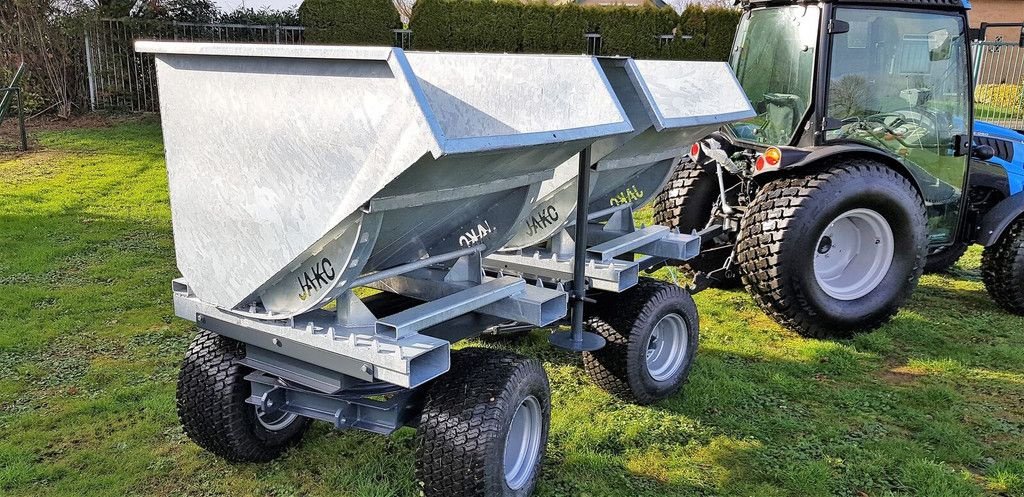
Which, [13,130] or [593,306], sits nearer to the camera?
[593,306]

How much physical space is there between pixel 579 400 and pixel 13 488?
2369 mm

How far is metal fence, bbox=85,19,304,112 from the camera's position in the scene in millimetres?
12312

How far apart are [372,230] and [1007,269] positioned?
15.2 ft

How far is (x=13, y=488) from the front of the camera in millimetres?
2910

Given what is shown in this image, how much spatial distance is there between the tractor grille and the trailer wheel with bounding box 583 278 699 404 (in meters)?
3.03

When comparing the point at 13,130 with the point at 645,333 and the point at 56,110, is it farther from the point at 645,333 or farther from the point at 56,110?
the point at 645,333

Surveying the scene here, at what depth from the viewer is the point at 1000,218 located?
508cm

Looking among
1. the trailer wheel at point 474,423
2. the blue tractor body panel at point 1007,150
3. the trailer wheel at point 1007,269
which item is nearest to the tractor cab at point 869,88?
the trailer wheel at point 1007,269

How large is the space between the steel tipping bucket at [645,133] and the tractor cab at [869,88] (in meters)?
0.79

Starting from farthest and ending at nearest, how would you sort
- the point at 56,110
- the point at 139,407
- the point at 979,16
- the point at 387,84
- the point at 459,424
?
the point at 979,16 < the point at 56,110 < the point at 139,407 < the point at 459,424 < the point at 387,84

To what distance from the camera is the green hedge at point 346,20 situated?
43.1ft

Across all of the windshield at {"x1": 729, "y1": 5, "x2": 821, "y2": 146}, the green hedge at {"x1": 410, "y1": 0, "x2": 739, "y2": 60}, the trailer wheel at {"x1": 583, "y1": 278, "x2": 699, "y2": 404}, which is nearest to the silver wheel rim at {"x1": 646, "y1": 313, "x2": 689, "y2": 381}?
the trailer wheel at {"x1": 583, "y1": 278, "x2": 699, "y2": 404}

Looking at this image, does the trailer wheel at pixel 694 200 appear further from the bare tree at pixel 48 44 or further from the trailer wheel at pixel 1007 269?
the bare tree at pixel 48 44

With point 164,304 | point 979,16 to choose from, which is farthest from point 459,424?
point 979,16
